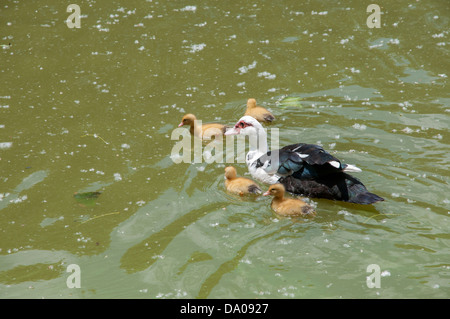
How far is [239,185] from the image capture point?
22.8 feet

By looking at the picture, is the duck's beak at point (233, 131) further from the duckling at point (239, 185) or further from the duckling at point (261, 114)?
the duckling at point (239, 185)

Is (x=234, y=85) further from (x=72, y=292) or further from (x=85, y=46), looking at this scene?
(x=72, y=292)

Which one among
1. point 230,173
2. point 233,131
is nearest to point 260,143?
point 233,131

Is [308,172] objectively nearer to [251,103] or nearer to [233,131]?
A: [233,131]

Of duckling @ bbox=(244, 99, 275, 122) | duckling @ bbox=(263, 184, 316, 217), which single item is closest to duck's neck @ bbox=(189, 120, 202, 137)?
duckling @ bbox=(244, 99, 275, 122)

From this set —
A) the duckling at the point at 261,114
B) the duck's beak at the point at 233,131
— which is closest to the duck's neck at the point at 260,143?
the duck's beak at the point at 233,131

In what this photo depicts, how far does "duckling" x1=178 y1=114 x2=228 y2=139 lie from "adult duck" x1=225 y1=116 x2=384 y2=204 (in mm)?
764

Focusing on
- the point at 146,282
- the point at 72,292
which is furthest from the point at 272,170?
the point at 72,292

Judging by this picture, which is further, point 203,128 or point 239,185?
point 203,128

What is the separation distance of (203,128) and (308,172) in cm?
226

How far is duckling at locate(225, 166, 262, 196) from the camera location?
695 cm

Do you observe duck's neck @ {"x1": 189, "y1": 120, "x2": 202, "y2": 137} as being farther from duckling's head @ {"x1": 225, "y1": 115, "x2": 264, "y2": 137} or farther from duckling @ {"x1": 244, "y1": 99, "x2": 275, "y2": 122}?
duckling @ {"x1": 244, "y1": 99, "x2": 275, "y2": 122}

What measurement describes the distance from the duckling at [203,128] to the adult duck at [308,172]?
764mm

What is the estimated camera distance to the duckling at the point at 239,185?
273 inches
